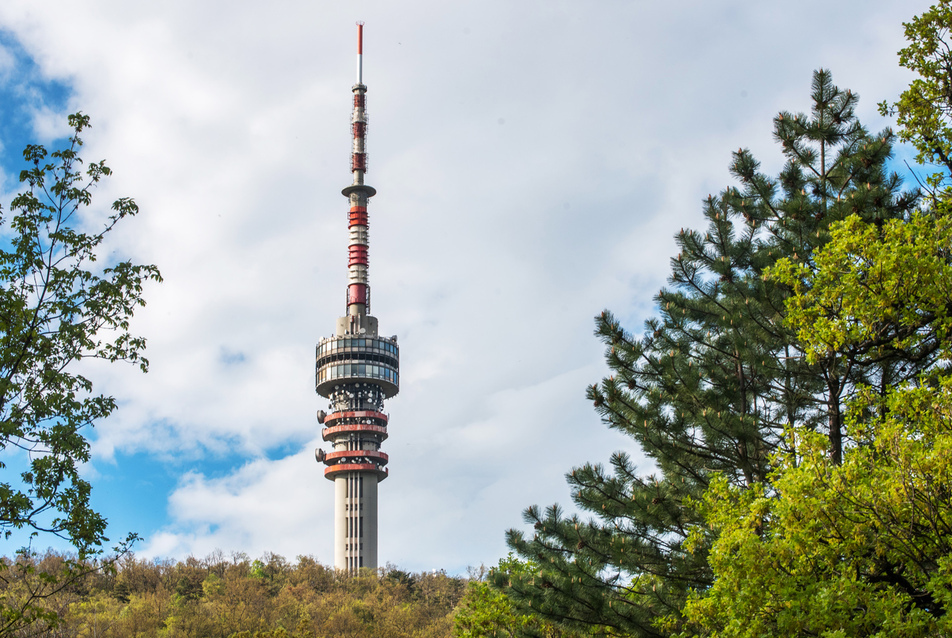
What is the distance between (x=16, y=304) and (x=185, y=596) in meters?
56.3

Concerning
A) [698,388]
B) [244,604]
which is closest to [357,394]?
[244,604]

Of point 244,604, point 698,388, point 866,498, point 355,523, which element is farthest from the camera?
point 355,523

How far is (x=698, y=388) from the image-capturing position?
19047mm

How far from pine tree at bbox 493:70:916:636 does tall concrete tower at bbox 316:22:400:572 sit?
8501 centimetres

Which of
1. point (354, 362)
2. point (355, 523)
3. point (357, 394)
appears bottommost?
point (355, 523)

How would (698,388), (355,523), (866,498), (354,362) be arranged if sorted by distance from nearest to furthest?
(866,498) < (698,388) < (355,523) < (354,362)

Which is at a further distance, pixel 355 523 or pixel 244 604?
pixel 355 523

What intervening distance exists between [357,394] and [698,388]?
8941cm

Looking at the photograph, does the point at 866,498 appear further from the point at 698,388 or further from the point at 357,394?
the point at 357,394

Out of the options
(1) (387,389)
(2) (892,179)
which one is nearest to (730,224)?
(2) (892,179)

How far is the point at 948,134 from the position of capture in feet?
38.9

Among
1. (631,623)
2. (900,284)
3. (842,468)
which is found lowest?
(631,623)

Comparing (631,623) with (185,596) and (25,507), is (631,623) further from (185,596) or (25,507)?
(185,596)

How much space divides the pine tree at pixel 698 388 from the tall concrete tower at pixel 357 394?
85.0m
